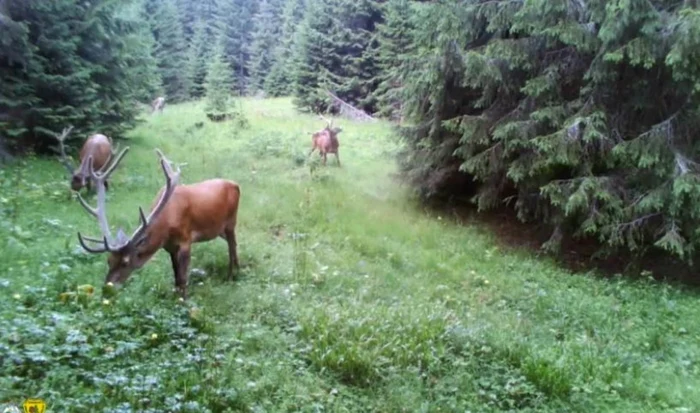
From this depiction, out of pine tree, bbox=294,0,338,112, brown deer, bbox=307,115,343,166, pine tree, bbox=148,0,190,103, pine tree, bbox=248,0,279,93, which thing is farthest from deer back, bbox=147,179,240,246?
pine tree, bbox=248,0,279,93

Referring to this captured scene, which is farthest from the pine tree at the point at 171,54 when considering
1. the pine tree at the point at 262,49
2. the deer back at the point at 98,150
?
the deer back at the point at 98,150

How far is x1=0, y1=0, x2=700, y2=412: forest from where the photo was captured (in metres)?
4.64

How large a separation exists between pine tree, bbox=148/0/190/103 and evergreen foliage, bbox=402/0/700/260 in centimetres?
2567

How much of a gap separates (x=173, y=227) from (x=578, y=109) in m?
6.04

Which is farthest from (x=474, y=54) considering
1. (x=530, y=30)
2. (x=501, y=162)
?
(x=501, y=162)

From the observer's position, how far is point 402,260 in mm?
8383

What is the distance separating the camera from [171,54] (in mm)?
33250

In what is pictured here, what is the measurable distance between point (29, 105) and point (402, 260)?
8.03m

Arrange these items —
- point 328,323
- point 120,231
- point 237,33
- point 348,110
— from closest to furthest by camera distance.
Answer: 1. point 328,323
2. point 120,231
3. point 348,110
4. point 237,33

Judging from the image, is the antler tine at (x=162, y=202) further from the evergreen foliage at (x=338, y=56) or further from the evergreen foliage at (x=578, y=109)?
the evergreen foliage at (x=338, y=56)

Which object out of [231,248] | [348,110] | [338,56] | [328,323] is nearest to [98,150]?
[231,248]

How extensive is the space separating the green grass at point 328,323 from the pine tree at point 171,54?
24183 millimetres

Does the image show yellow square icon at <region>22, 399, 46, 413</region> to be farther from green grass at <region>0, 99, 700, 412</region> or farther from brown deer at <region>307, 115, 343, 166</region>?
brown deer at <region>307, 115, 343, 166</region>

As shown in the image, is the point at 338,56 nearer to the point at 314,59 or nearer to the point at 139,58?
the point at 314,59
